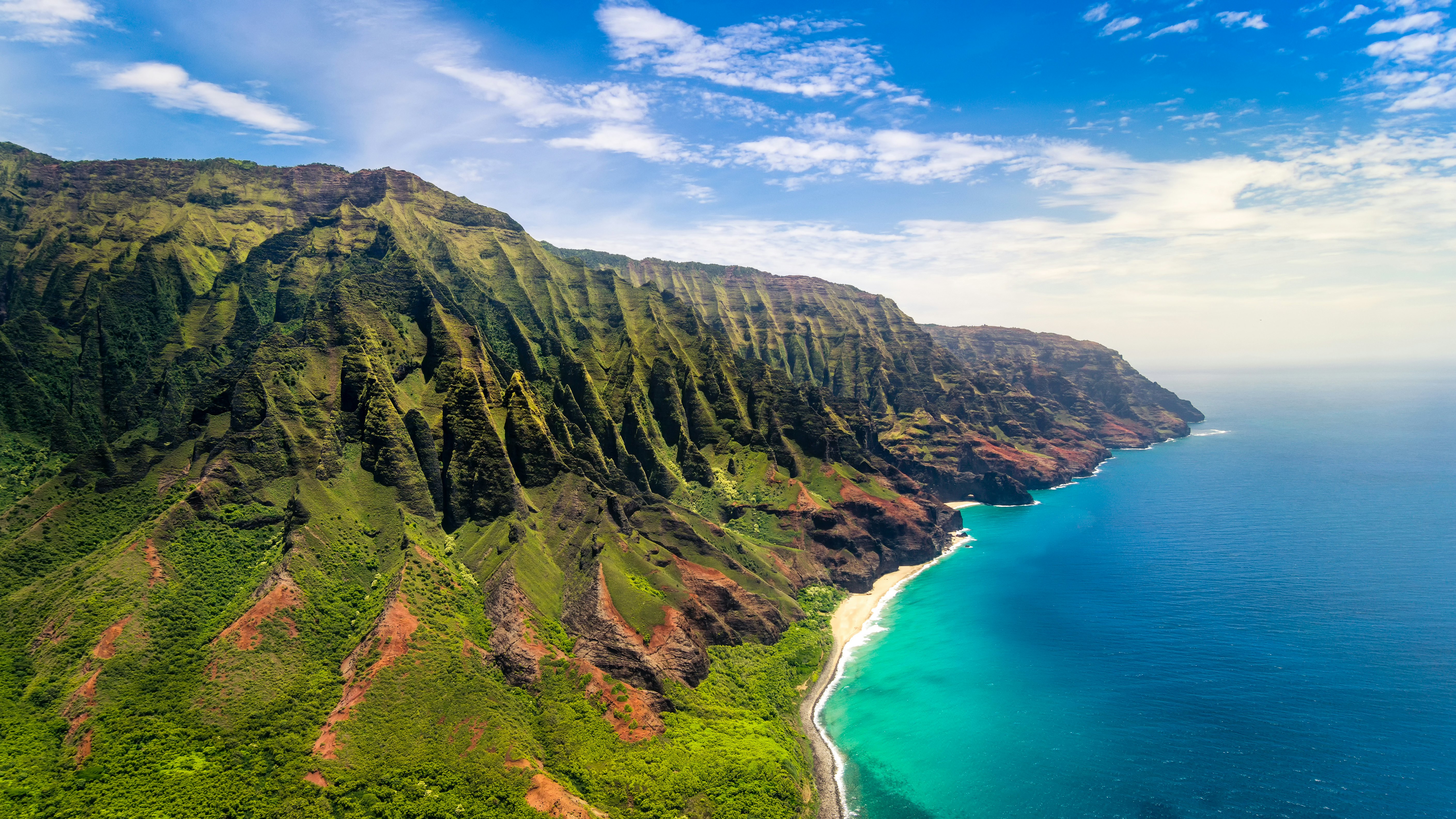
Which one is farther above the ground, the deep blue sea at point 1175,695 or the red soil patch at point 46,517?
the red soil patch at point 46,517

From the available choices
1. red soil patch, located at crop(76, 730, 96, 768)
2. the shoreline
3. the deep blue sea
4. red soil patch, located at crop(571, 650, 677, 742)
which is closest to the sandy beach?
the shoreline

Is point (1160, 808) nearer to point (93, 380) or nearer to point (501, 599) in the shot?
point (501, 599)

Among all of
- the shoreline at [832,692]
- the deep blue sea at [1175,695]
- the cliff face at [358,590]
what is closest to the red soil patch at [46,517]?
the cliff face at [358,590]

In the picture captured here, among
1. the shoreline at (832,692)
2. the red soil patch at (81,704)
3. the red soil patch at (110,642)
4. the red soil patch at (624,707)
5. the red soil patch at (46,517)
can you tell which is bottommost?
the shoreline at (832,692)

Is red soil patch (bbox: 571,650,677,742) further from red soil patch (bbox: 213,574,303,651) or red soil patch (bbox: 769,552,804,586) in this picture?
red soil patch (bbox: 769,552,804,586)

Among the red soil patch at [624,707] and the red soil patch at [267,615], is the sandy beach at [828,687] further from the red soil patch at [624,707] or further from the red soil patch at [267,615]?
the red soil patch at [267,615]
